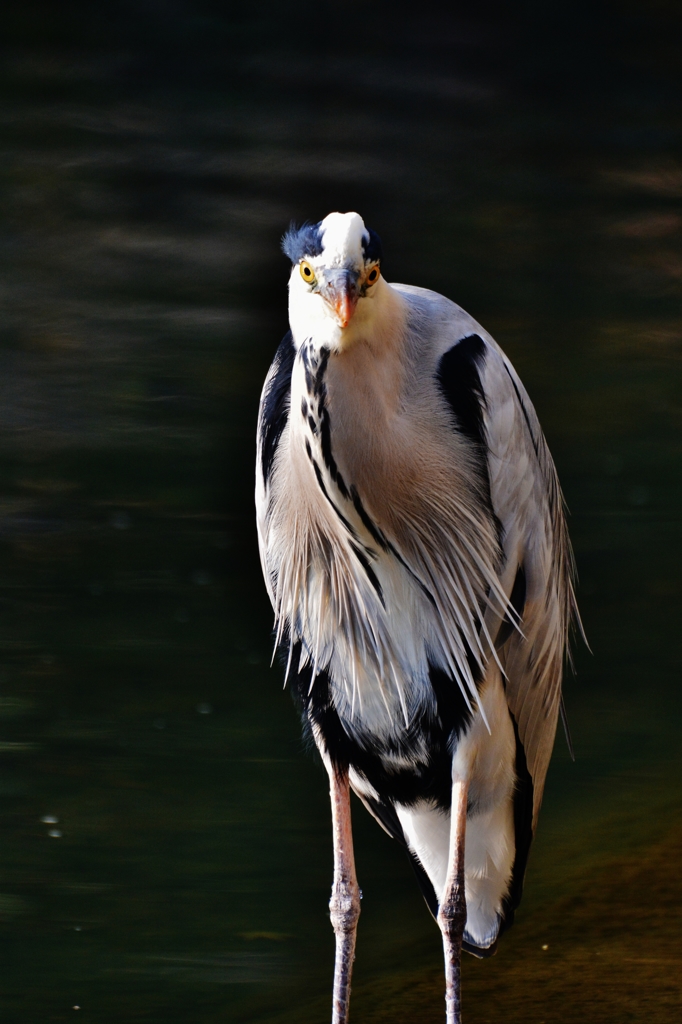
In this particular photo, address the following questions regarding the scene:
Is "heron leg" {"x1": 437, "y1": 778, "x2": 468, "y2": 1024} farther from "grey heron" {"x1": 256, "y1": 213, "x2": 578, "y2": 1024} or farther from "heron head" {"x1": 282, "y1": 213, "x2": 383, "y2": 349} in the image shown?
"heron head" {"x1": 282, "y1": 213, "x2": 383, "y2": 349}

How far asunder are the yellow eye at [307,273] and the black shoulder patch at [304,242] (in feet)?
0.03

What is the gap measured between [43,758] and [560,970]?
1.21 meters

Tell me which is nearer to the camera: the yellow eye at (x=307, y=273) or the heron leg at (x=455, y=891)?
the yellow eye at (x=307, y=273)

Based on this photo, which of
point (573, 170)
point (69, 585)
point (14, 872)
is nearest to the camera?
point (14, 872)

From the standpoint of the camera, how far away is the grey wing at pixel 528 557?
4.46 feet

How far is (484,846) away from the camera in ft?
5.09

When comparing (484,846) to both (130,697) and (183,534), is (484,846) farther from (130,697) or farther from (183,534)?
(183,534)

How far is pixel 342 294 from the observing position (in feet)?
3.52

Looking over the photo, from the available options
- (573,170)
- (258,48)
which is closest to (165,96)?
(258,48)

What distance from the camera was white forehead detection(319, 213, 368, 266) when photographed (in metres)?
1.09

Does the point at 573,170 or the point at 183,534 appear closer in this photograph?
the point at 183,534

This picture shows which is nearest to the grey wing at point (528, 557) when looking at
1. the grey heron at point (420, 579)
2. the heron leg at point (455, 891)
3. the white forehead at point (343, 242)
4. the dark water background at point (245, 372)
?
the grey heron at point (420, 579)

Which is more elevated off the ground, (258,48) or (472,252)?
(258,48)

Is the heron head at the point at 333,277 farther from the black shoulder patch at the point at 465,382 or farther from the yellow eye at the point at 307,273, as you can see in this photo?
the black shoulder patch at the point at 465,382
